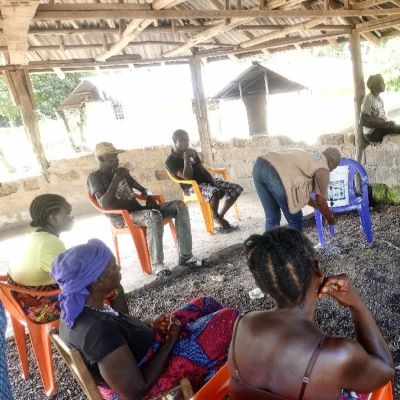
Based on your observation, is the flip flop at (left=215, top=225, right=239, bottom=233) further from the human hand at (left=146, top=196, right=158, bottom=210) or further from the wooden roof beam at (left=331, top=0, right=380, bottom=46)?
the wooden roof beam at (left=331, top=0, right=380, bottom=46)

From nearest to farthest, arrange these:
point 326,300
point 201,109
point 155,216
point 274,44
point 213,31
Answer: point 326,300 → point 155,216 → point 213,31 → point 274,44 → point 201,109

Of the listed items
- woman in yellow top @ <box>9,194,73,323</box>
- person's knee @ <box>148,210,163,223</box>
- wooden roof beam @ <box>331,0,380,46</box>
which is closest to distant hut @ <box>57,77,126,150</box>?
wooden roof beam @ <box>331,0,380,46</box>

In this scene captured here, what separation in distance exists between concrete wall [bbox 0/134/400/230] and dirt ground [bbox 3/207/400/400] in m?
1.04

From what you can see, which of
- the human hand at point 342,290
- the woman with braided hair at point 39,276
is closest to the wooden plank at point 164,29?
the woman with braided hair at point 39,276

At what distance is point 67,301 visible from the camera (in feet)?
5.45

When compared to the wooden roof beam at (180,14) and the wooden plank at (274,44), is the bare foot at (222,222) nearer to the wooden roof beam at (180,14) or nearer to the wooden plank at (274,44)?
the wooden roof beam at (180,14)

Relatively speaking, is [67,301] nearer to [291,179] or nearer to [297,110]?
[291,179]

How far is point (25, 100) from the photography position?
6172 mm

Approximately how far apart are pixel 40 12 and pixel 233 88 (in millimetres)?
5286

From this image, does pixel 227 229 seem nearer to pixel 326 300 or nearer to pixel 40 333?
pixel 326 300

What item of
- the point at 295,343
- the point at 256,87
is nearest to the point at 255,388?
the point at 295,343

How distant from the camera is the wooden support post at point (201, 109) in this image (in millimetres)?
7160

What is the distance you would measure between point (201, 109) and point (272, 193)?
4.09 meters

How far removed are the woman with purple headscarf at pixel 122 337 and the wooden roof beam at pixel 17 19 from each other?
1526 millimetres
